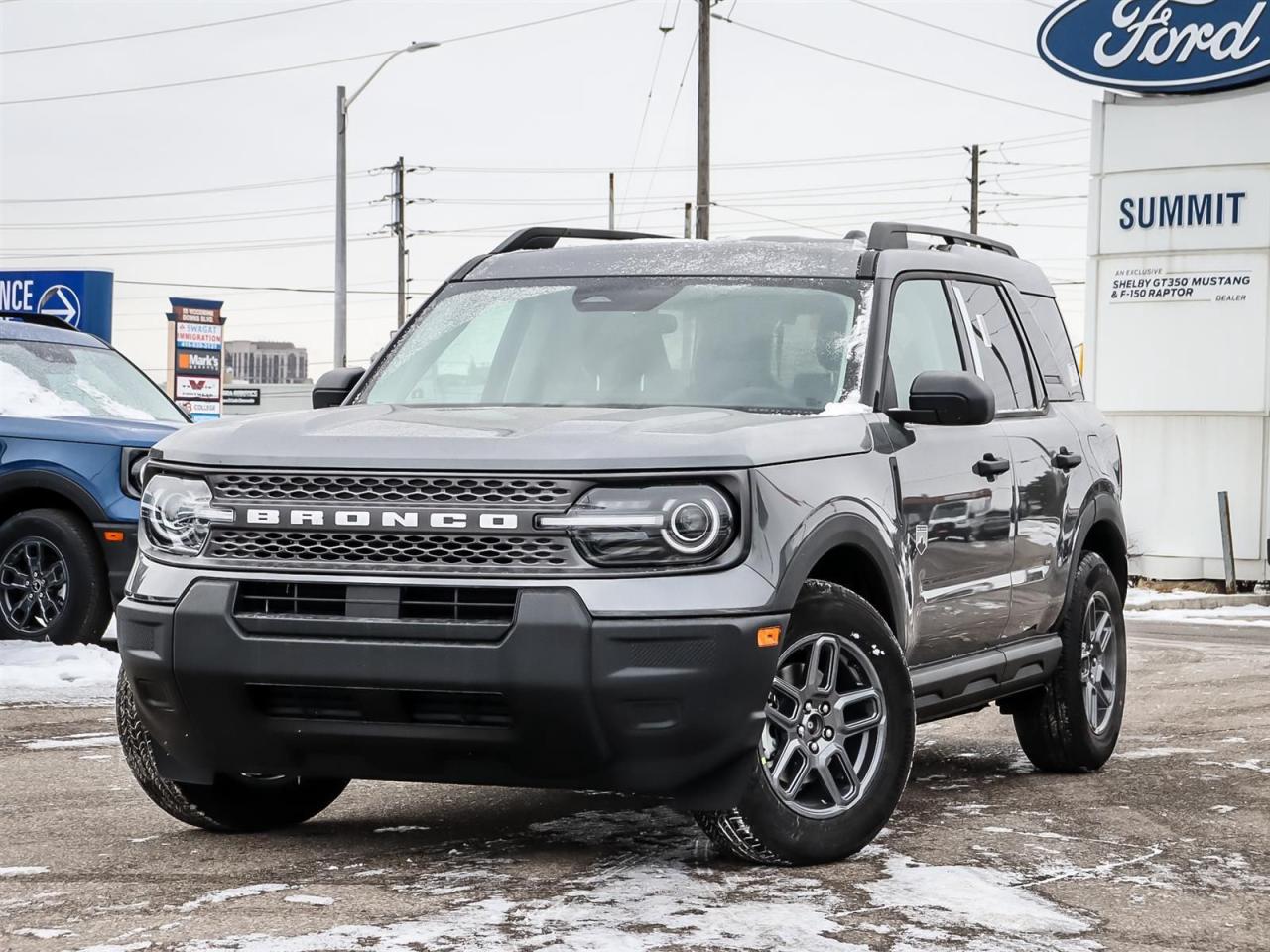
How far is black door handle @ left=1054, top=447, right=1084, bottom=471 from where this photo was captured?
7.81 metres

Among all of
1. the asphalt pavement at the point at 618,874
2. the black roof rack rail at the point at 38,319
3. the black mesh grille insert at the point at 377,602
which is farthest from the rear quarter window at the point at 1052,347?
the black roof rack rail at the point at 38,319

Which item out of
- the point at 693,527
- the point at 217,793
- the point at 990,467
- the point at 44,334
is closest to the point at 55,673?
the point at 44,334

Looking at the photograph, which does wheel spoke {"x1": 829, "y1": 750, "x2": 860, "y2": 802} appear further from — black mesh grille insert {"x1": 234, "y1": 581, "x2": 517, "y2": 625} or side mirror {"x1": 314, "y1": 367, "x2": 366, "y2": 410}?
side mirror {"x1": 314, "y1": 367, "x2": 366, "y2": 410}

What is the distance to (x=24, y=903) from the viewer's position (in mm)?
5371

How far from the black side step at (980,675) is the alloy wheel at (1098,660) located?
0.87ft

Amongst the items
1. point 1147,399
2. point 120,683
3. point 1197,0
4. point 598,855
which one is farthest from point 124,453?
point 1197,0

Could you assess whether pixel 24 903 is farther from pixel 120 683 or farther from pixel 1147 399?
pixel 1147 399

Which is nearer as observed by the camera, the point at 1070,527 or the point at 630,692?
the point at 630,692

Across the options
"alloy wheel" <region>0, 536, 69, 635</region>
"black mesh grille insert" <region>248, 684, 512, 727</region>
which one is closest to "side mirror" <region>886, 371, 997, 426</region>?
"black mesh grille insert" <region>248, 684, 512, 727</region>

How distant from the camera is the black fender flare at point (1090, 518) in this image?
802 centimetres

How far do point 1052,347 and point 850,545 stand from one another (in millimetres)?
2684

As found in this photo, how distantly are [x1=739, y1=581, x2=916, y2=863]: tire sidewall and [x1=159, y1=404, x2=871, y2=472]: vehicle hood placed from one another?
17.8 inches

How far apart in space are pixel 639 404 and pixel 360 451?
1.18 meters

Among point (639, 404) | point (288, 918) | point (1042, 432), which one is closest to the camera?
point (288, 918)
